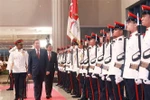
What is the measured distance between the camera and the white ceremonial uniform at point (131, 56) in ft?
13.4

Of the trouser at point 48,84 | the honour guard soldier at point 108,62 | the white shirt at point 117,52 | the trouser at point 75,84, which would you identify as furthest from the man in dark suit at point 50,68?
the white shirt at point 117,52

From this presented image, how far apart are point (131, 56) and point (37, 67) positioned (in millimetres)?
3371

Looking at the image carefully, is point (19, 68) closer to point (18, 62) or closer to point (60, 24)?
point (18, 62)

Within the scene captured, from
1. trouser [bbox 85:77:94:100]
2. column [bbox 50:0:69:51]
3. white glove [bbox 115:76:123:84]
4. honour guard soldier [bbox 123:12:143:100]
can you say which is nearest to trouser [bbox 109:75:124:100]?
white glove [bbox 115:76:123:84]

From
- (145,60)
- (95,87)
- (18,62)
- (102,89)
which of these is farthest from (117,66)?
(18,62)

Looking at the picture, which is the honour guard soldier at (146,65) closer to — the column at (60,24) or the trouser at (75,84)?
the trouser at (75,84)

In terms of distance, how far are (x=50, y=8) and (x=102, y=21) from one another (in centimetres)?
286

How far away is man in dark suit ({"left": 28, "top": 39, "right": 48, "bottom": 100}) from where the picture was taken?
7.06 m

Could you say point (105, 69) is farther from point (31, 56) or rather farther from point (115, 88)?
point (31, 56)

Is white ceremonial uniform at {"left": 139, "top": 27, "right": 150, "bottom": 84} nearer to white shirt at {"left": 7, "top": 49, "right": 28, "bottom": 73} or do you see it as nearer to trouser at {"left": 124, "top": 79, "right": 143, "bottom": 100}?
trouser at {"left": 124, "top": 79, "right": 143, "bottom": 100}

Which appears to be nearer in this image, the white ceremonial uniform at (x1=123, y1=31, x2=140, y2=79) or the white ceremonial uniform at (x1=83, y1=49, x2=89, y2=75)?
the white ceremonial uniform at (x1=123, y1=31, x2=140, y2=79)

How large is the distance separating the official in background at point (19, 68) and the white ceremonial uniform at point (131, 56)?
3.82 metres

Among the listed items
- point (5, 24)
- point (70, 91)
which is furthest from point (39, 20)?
point (70, 91)

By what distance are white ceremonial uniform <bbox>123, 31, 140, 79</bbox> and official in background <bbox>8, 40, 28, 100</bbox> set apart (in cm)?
382
